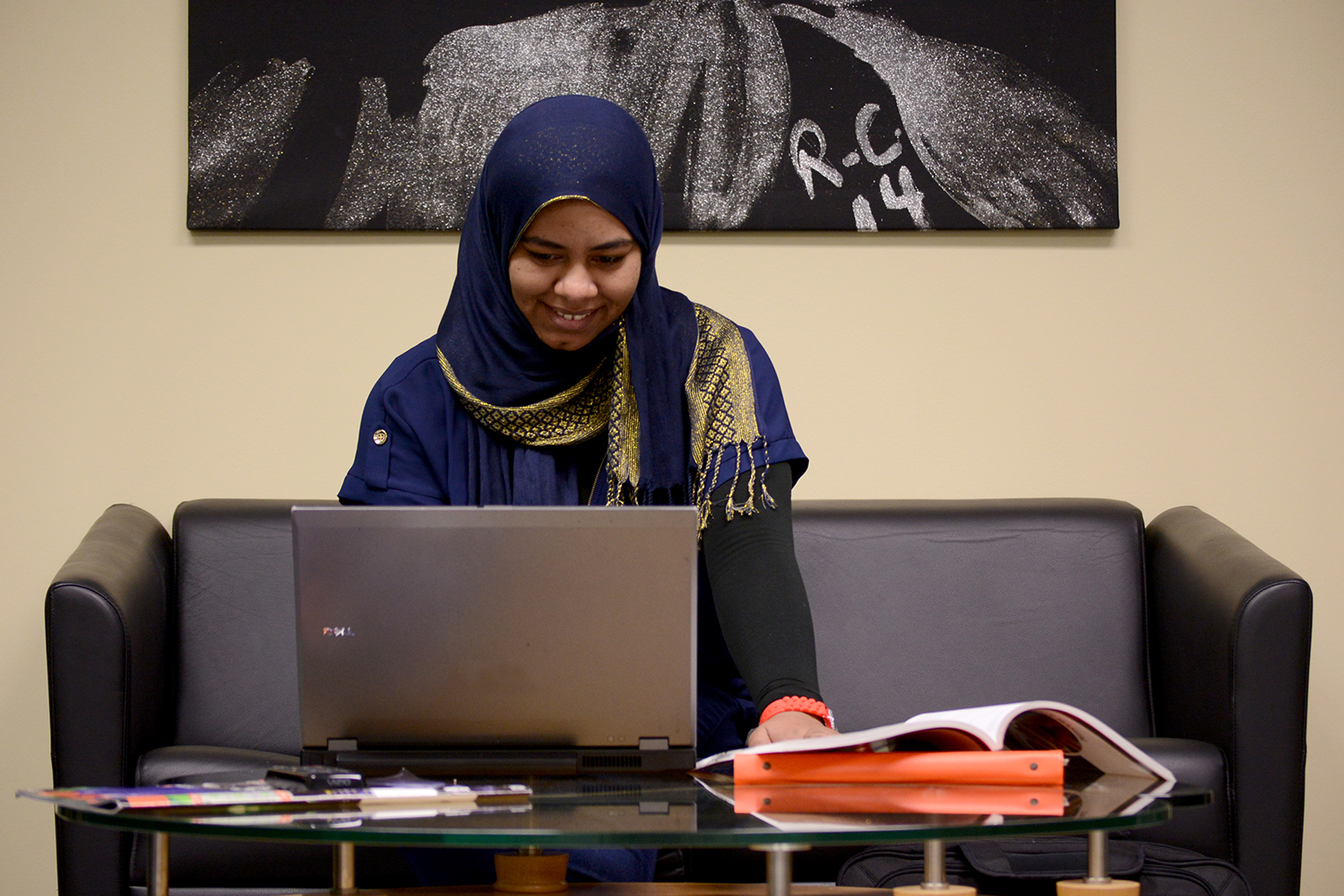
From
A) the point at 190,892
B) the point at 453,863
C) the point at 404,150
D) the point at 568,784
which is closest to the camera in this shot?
the point at 568,784

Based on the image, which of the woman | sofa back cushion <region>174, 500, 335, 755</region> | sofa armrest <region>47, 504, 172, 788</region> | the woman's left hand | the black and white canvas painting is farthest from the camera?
the black and white canvas painting

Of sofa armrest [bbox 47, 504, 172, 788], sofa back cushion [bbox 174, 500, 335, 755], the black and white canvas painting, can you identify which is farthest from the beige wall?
sofa armrest [bbox 47, 504, 172, 788]

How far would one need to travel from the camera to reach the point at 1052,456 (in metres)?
2.38

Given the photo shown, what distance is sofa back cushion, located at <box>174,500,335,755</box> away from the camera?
2.03 m

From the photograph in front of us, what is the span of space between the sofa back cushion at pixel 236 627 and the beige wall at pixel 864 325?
0.19m

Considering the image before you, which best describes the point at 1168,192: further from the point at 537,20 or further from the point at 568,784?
the point at 568,784

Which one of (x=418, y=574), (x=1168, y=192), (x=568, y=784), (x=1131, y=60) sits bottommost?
(x=568, y=784)

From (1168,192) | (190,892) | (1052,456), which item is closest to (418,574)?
(190,892)

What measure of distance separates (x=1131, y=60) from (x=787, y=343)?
0.83 meters

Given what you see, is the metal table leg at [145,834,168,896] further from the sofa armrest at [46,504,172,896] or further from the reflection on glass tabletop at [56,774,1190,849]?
the sofa armrest at [46,504,172,896]

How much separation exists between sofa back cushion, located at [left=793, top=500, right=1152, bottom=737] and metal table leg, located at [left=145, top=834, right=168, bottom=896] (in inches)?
50.6

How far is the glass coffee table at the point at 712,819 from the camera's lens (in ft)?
2.53

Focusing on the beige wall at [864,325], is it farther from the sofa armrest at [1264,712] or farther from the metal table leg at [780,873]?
the metal table leg at [780,873]

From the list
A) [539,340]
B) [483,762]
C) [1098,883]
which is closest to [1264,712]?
[1098,883]
